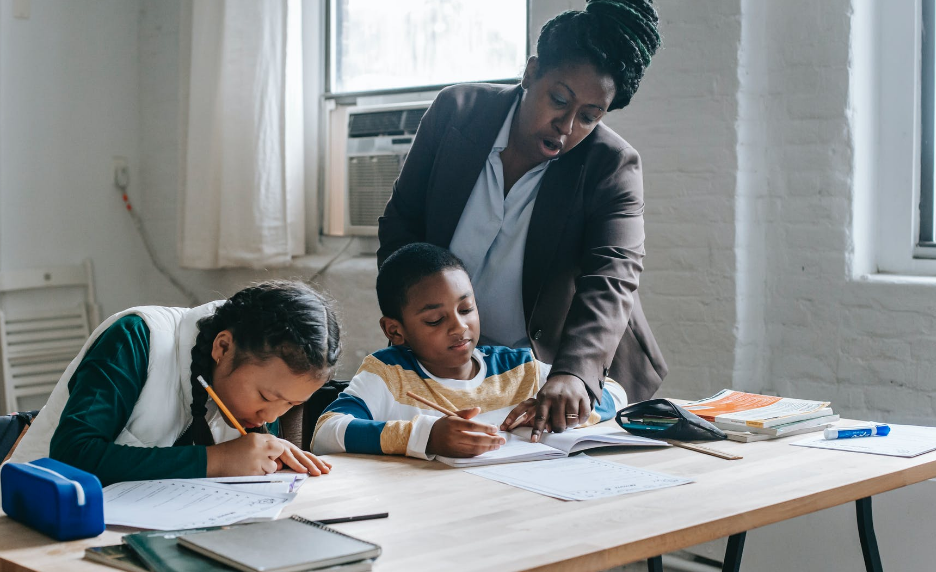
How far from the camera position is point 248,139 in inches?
144

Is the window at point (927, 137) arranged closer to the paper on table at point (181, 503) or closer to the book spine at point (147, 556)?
the paper on table at point (181, 503)

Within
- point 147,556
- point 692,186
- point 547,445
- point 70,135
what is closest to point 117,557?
point 147,556

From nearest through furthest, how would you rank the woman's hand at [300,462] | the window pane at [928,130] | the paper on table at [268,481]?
the paper on table at [268,481] → the woman's hand at [300,462] → the window pane at [928,130]

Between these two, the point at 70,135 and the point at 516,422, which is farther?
the point at 70,135

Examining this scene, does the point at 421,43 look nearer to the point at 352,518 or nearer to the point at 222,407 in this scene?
the point at 222,407

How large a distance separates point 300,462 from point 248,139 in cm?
253

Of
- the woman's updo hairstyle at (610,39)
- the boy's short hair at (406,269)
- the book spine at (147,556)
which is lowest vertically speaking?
the book spine at (147,556)

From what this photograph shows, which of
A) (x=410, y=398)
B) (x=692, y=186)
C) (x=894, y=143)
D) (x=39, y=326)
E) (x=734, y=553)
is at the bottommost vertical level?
(x=734, y=553)

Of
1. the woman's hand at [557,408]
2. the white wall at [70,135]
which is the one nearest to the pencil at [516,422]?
the woman's hand at [557,408]

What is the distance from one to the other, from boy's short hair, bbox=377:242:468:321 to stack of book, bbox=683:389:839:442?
0.54m

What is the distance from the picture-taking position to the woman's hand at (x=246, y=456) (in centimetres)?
129

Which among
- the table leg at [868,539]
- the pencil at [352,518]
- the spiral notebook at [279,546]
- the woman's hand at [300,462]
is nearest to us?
the spiral notebook at [279,546]

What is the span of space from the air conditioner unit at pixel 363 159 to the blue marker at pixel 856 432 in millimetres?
2214

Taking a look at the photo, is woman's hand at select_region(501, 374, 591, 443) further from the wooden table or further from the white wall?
the white wall
